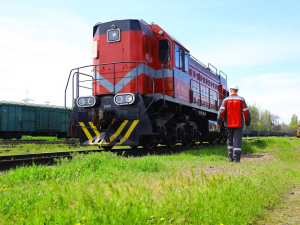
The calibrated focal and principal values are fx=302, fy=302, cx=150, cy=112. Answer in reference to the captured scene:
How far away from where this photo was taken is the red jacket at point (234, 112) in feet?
22.8

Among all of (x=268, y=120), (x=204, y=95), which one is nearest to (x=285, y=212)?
(x=204, y=95)

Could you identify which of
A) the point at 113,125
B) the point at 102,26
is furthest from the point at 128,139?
the point at 102,26

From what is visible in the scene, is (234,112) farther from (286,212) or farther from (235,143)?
(286,212)

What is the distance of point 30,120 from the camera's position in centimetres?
2181

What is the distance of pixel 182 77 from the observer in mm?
10531

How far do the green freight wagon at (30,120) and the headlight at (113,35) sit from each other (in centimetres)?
1418

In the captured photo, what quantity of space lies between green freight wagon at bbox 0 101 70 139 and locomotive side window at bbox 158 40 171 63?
1483 cm

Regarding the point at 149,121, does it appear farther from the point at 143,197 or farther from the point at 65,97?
the point at 143,197

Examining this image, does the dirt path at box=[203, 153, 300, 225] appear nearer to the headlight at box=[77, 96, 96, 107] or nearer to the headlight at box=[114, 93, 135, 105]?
the headlight at box=[114, 93, 135, 105]

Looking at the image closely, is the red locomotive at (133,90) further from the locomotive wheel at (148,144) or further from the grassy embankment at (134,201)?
the grassy embankment at (134,201)

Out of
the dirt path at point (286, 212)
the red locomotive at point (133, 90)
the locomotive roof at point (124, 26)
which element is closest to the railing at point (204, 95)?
the red locomotive at point (133, 90)

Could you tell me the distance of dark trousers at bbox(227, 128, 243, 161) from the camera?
22.3 feet

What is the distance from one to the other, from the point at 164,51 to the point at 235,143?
4.18m

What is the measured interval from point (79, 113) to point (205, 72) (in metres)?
7.86
